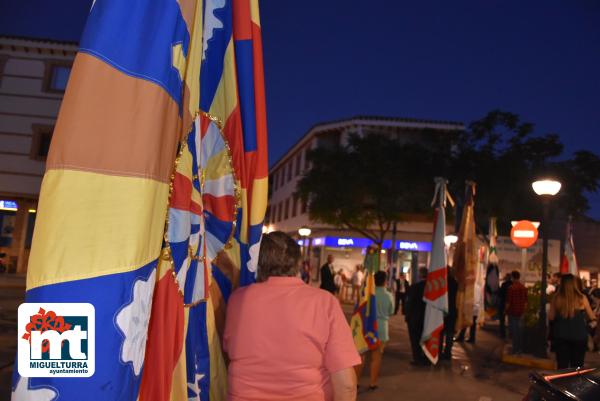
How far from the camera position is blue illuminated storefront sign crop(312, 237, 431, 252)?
109ft

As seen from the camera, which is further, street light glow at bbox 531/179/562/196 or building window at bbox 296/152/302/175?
building window at bbox 296/152/302/175

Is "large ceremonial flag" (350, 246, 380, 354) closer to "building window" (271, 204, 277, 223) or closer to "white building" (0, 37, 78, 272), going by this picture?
"white building" (0, 37, 78, 272)

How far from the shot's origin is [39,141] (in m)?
20.9

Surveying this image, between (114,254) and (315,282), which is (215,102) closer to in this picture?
(114,254)

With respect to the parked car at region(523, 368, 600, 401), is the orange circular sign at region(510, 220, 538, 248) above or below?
above

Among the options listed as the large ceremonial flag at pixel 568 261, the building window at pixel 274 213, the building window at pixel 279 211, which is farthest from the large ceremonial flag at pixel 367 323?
the building window at pixel 274 213

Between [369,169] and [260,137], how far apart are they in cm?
2599

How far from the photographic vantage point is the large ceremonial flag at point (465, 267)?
11.6 m

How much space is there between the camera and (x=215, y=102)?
7.59 feet

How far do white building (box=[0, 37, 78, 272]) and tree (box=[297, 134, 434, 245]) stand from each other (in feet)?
47.2

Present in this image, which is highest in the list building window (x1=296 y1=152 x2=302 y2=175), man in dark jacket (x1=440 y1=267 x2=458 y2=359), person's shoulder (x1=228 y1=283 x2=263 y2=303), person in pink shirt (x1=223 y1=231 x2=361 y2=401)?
building window (x1=296 y1=152 x2=302 y2=175)

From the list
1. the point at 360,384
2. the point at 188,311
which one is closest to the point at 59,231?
the point at 188,311

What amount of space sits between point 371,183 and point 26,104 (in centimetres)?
1730

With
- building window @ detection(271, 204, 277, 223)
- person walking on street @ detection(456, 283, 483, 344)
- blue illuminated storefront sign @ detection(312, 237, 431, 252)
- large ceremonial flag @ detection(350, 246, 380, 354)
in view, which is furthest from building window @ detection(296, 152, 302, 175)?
large ceremonial flag @ detection(350, 246, 380, 354)
